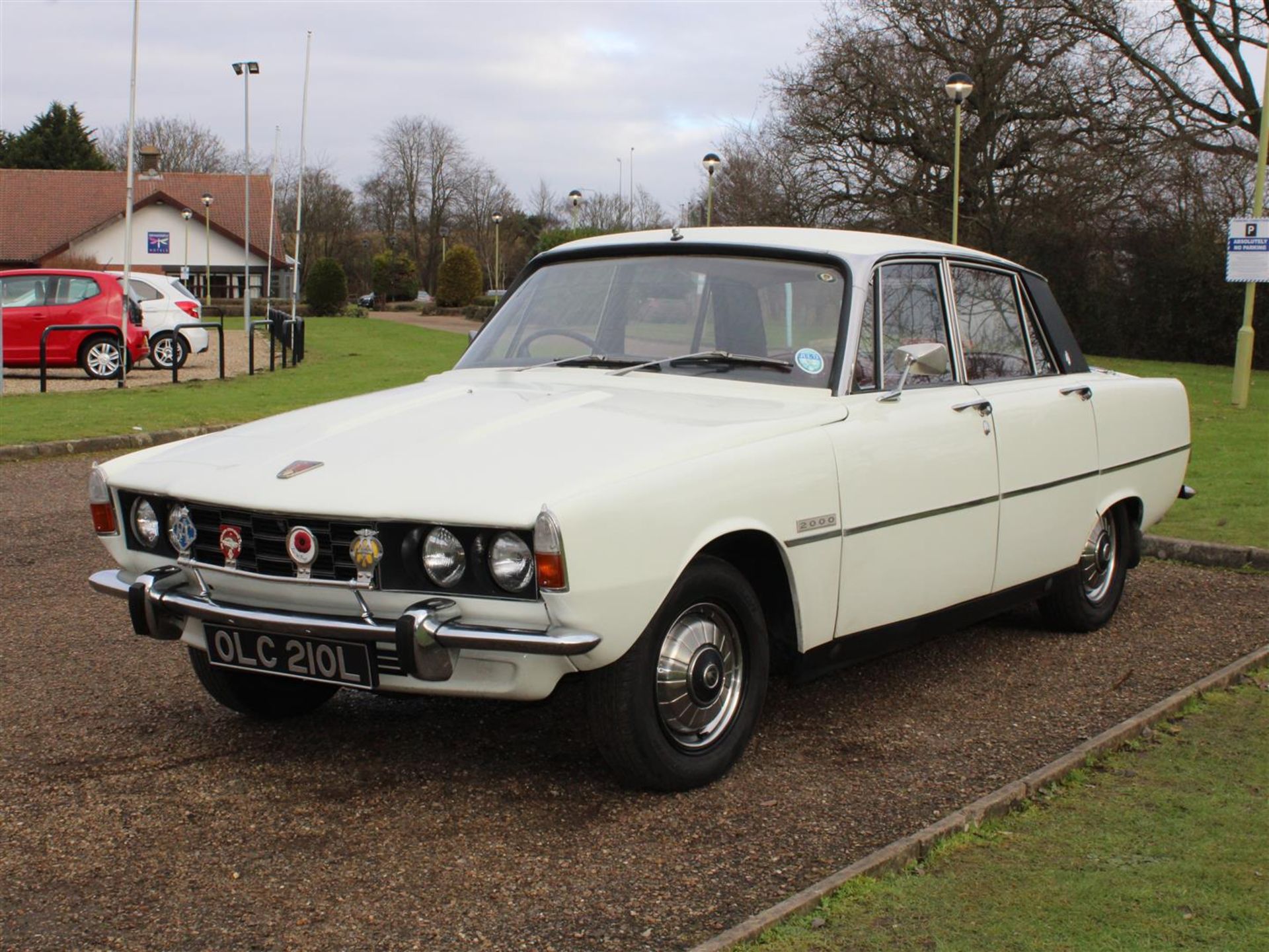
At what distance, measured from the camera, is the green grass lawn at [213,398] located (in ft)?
46.0

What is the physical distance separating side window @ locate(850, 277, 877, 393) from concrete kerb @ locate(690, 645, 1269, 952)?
4.76ft

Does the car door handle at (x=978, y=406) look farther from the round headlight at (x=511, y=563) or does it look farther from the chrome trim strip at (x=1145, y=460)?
the round headlight at (x=511, y=563)

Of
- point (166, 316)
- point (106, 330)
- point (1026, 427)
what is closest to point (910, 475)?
point (1026, 427)

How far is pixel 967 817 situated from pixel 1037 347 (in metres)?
3.03

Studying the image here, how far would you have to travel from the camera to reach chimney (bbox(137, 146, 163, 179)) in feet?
217

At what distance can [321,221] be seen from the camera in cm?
8544

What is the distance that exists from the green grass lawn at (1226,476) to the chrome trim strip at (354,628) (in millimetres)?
6026

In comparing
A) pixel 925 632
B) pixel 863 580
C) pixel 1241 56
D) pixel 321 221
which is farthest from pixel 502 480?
pixel 321 221

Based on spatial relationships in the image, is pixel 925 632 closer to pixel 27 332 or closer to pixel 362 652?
pixel 362 652

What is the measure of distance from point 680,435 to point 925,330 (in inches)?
66.7

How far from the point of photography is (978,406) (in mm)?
5320

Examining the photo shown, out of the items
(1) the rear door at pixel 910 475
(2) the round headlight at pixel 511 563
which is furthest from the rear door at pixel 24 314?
(2) the round headlight at pixel 511 563

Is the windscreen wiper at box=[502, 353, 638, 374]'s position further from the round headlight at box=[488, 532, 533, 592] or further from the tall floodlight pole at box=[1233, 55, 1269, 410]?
the tall floodlight pole at box=[1233, 55, 1269, 410]

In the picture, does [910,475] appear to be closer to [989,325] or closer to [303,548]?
[989,325]
